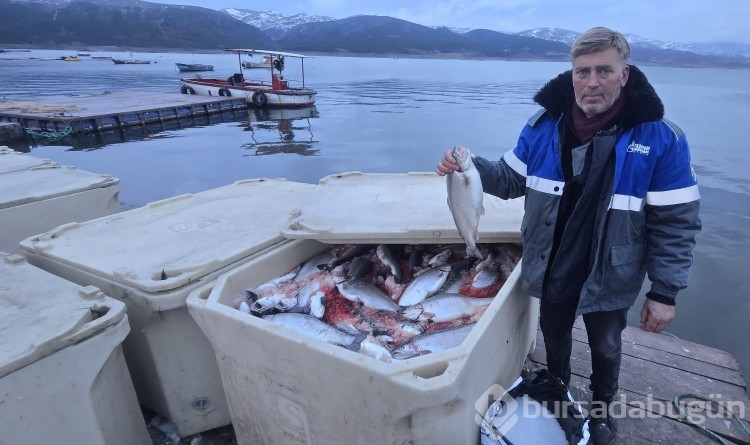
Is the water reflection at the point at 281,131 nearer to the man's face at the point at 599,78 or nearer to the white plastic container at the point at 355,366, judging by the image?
the white plastic container at the point at 355,366

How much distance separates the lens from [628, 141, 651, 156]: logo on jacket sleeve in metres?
2.18

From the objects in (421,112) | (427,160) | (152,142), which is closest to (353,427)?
(427,160)

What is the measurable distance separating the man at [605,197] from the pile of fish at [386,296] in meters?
0.53

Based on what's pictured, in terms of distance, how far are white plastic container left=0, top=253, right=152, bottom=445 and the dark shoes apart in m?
2.92

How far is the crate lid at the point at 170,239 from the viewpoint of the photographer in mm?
2643

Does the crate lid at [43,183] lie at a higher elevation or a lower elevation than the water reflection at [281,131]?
higher

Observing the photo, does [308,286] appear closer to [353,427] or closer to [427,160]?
[353,427]

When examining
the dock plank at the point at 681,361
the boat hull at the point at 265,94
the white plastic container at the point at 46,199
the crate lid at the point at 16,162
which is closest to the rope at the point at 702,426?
the dock plank at the point at 681,361

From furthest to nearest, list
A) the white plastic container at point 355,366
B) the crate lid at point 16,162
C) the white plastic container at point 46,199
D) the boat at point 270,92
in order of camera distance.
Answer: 1. the boat at point 270,92
2. the crate lid at point 16,162
3. the white plastic container at point 46,199
4. the white plastic container at point 355,366

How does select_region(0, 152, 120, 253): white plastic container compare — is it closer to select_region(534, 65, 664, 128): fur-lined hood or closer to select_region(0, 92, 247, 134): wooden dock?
select_region(534, 65, 664, 128): fur-lined hood

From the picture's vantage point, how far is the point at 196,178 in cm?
1573

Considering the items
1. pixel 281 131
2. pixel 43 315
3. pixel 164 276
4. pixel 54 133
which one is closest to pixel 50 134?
pixel 54 133

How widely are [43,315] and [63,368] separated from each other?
1.17 ft

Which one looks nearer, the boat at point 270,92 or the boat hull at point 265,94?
→ the boat at point 270,92
